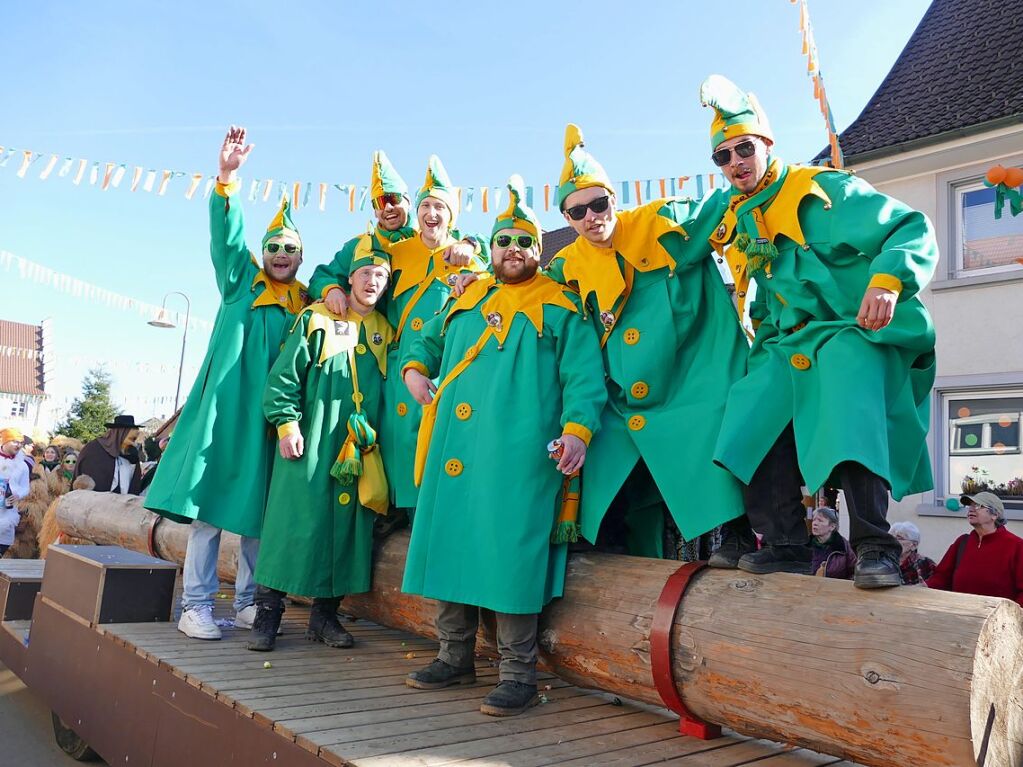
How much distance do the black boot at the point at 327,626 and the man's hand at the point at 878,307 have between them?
253 cm

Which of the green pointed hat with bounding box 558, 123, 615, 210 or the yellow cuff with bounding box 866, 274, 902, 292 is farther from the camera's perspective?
the green pointed hat with bounding box 558, 123, 615, 210

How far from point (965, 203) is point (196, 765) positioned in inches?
384

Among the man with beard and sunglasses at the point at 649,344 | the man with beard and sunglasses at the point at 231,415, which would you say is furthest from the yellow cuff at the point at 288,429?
the man with beard and sunglasses at the point at 649,344

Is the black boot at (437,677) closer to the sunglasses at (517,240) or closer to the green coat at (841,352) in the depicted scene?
the green coat at (841,352)

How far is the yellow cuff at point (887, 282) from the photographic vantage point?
2359mm

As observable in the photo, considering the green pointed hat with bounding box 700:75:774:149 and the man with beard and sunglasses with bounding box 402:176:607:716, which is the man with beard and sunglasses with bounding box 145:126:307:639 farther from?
the green pointed hat with bounding box 700:75:774:149

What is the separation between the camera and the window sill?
9.01 m

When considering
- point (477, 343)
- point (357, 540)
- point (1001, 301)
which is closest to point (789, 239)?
point (477, 343)

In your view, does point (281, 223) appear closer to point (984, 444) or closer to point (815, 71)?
point (815, 71)

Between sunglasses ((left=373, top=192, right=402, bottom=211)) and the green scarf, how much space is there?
6.66 ft

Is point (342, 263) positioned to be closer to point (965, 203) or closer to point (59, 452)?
point (965, 203)

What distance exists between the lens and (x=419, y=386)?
341 cm

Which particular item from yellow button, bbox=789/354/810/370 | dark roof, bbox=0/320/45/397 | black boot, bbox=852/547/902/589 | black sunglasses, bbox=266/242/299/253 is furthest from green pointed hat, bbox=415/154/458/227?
dark roof, bbox=0/320/45/397

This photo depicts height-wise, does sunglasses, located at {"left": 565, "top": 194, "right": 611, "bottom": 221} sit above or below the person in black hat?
above
